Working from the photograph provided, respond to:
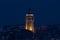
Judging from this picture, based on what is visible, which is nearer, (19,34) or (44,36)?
(19,34)

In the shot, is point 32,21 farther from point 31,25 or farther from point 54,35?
point 54,35

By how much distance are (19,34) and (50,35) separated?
2.83 m

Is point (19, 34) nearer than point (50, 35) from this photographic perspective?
Yes

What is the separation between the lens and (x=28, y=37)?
22.3 m

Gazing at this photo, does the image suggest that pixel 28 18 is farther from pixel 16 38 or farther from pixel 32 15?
pixel 16 38

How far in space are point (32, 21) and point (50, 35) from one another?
206cm

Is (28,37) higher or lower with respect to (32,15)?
lower

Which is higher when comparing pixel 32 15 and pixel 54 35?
pixel 32 15

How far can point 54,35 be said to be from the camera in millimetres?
24484

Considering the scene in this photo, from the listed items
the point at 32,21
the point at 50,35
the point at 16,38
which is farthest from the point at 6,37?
the point at 50,35

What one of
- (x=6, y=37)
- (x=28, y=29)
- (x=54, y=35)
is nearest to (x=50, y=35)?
(x=54, y=35)

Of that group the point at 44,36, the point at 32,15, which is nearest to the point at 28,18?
the point at 32,15

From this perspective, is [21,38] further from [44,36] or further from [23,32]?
[44,36]

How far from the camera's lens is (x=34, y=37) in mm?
22141
